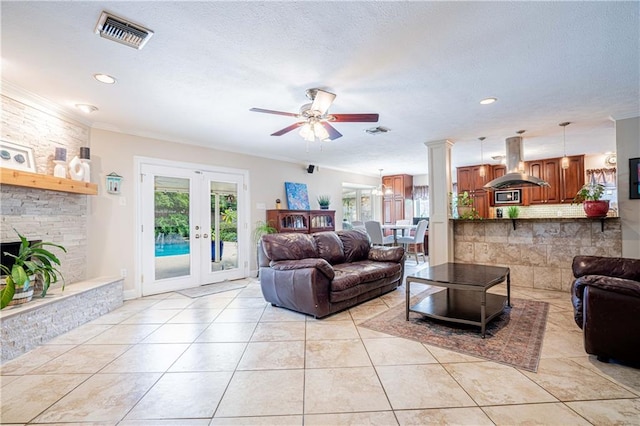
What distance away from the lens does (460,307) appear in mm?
3059

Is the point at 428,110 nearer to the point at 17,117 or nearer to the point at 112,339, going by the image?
the point at 112,339

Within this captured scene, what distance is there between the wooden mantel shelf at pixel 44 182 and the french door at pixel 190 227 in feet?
2.51

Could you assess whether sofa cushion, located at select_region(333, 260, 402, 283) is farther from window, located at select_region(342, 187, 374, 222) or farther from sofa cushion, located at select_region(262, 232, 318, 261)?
window, located at select_region(342, 187, 374, 222)

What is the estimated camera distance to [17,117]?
2.97 meters

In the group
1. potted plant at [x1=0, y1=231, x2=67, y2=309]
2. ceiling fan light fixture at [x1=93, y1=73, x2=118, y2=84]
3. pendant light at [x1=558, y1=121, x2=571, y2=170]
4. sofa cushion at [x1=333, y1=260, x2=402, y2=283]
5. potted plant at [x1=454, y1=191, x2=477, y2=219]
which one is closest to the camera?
potted plant at [x1=0, y1=231, x2=67, y2=309]

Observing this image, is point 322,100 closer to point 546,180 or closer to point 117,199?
point 117,199

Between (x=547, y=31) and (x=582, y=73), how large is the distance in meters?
1.00

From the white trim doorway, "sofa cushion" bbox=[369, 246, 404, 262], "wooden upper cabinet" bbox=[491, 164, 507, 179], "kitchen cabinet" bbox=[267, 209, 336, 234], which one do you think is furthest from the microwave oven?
the white trim doorway

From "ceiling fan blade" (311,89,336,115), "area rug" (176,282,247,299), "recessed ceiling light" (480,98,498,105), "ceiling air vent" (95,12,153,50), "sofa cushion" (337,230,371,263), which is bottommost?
"area rug" (176,282,247,299)

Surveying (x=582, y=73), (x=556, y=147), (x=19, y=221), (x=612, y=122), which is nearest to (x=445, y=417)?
(x=582, y=73)

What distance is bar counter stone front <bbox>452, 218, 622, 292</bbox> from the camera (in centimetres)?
403

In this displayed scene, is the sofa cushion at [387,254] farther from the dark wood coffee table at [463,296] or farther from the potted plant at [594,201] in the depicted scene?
the potted plant at [594,201]

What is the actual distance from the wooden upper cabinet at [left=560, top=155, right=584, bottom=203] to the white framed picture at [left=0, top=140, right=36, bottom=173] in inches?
357

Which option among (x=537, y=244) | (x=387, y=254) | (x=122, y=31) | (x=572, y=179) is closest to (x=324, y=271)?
(x=387, y=254)
